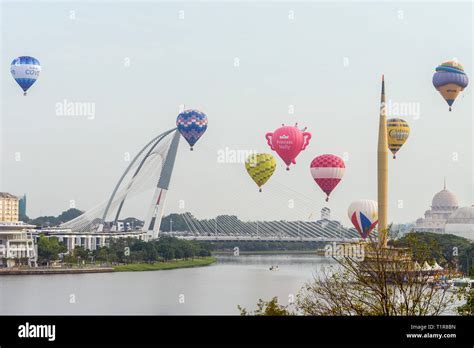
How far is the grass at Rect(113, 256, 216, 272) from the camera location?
4762cm

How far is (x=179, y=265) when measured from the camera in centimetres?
5209

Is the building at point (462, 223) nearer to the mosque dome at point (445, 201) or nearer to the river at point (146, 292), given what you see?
the mosque dome at point (445, 201)

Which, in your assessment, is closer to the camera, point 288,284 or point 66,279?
point 288,284

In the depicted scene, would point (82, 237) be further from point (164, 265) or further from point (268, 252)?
point (164, 265)

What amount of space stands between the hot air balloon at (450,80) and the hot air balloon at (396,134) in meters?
4.15

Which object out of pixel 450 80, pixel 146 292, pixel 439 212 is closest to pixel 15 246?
pixel 146 292

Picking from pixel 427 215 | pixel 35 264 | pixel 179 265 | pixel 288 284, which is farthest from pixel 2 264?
pixel 427 215

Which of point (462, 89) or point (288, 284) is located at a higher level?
point (462, 89)

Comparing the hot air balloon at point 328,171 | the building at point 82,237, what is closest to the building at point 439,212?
the building at point 82,237

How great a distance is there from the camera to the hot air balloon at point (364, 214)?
44125 mm

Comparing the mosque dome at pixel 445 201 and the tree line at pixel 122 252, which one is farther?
the mosque dome at pixel 445 201

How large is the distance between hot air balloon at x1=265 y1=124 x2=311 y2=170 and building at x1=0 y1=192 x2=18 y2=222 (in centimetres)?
2757
